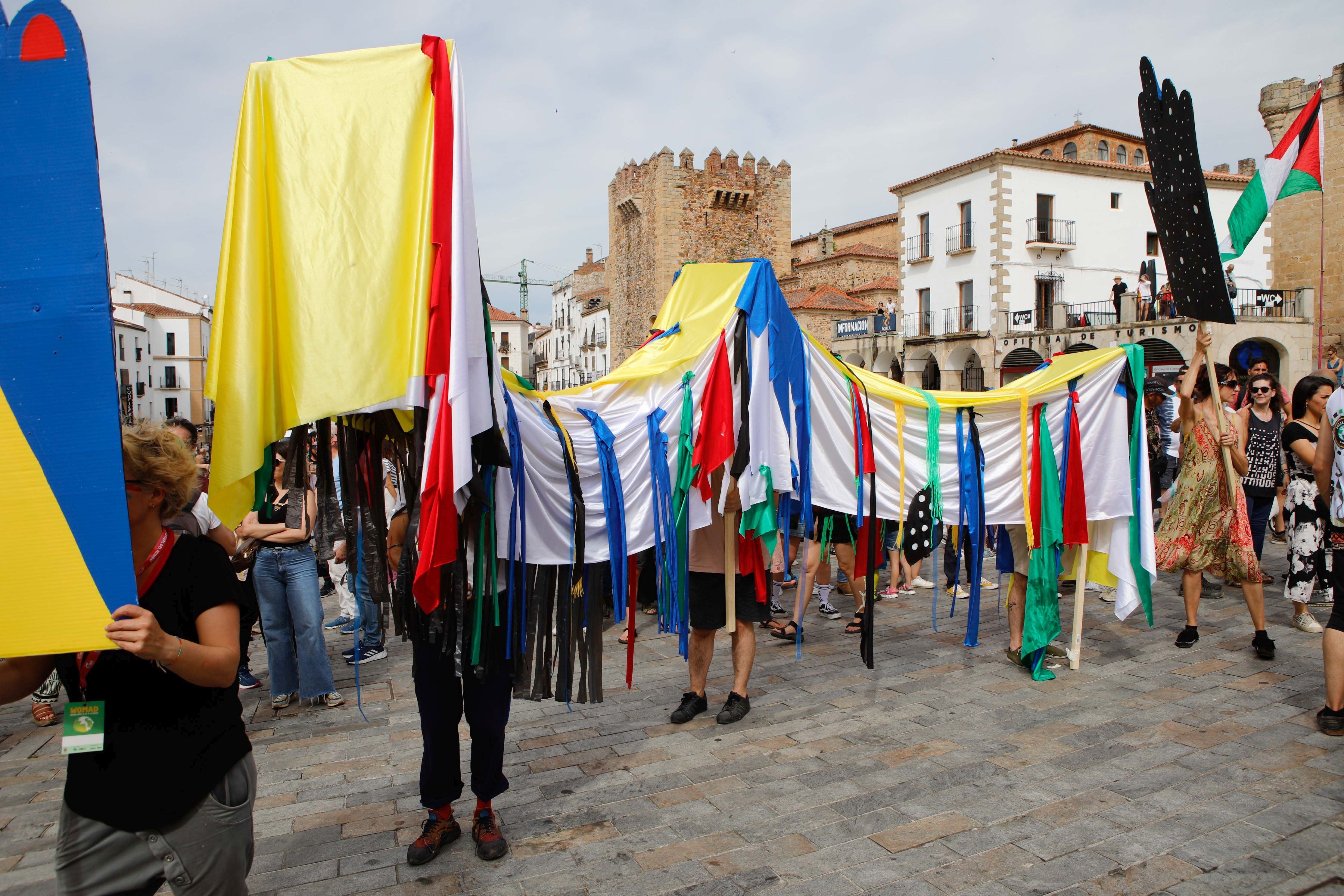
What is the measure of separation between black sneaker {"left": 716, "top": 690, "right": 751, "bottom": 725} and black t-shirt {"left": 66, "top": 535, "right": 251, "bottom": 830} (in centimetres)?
283

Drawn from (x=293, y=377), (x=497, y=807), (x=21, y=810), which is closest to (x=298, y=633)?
(x=21, y=810)

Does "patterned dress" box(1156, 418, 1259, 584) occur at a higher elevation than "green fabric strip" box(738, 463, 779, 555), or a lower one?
lower

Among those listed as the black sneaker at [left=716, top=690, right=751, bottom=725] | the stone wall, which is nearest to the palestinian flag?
the black sneaker at [left=716, top=690, right=751, bottom=725]

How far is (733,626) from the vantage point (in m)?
4.52

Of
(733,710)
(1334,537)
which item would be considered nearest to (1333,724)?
(1334,537)

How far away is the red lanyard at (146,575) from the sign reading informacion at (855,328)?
33.8 metres

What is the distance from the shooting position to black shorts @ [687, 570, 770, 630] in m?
4.58

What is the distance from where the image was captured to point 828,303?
3959 cm

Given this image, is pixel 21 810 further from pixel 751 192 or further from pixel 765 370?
pixel 751 192

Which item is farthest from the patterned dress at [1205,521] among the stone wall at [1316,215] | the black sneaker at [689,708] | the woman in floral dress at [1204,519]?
the stone wall at [1316,215]

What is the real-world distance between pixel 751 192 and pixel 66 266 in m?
44.0

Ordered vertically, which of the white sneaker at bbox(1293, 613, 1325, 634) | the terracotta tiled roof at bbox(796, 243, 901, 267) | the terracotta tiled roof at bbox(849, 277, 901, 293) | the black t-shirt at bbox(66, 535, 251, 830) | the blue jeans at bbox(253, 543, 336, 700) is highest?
the terracotta tiled roof at bbox(796, 243, 901, 267)

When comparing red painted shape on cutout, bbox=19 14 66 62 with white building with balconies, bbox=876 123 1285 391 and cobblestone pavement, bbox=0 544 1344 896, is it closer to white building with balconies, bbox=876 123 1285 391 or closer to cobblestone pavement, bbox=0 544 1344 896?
cobblestone pavement, bbox=0 544 1344 896

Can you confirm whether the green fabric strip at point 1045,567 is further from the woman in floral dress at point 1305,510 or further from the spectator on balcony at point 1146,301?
the spectator on balcony at point 1146,301
